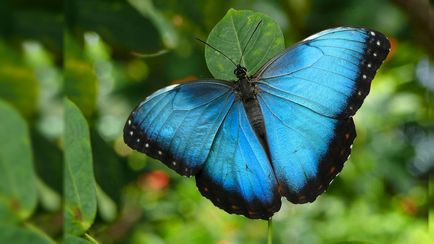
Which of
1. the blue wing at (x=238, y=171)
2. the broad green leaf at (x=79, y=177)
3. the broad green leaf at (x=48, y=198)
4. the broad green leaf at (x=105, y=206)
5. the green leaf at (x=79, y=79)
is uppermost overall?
the blue wing at (x=238, y=171)

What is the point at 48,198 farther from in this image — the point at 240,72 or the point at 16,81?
the point at 240,72

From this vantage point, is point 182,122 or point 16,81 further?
point 16,81

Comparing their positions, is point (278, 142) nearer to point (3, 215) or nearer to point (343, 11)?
point (343, 11)

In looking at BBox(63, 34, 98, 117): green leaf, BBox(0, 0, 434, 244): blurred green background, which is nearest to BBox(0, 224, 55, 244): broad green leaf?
BBox(0, 0, 434, 244): blurred green background

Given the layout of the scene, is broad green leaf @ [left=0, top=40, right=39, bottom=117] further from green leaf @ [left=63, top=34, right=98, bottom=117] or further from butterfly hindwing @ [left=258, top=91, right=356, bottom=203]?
butterfly hindwing @ [left=258, top=91, right=356, bottom=203]

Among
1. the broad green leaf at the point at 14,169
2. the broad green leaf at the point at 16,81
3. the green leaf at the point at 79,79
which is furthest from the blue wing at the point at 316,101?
the broad green leaf at the point at 16,81

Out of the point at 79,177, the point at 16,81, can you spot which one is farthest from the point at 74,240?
the point at 16,81

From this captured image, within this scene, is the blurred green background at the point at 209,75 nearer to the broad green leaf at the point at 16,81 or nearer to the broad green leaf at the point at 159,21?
the broad green leaf at the point at 159,21
